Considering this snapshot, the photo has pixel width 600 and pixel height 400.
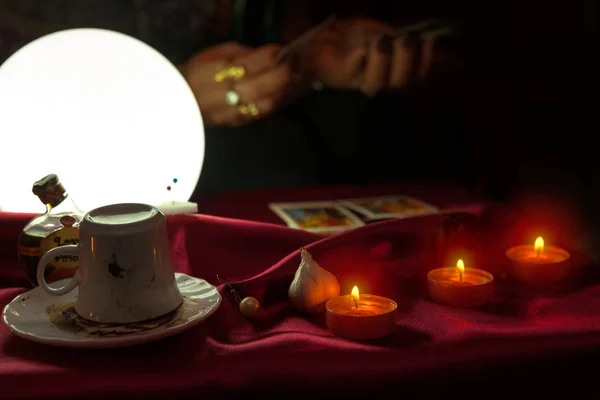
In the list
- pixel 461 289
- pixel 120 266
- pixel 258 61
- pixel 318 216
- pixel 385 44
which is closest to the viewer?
pixel 120 266

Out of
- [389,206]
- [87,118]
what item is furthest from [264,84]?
[87,118]

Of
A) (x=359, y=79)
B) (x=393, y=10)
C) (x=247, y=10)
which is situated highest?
(x=393, y=10)

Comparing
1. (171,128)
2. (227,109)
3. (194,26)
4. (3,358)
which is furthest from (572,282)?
(194,26)

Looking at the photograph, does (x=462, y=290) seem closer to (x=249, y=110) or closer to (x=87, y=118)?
(x=87, y=118)

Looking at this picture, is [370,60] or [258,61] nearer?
[258,61]

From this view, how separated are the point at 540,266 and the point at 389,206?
1.33 feet

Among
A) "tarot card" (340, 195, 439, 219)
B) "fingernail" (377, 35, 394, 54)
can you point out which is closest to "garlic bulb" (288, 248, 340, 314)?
"tarot card" (340, 195, 439, 219)

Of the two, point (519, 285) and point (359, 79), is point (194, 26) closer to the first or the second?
point (359, 79)

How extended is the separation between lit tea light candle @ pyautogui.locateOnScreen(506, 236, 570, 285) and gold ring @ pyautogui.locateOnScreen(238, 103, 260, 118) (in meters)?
0.67

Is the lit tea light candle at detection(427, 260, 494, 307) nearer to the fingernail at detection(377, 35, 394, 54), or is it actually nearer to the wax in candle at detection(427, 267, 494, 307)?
the wax in candle at detection(427, 267, 494, 307)

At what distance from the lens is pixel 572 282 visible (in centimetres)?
83

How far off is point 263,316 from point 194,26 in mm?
1066

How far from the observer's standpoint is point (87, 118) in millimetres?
793

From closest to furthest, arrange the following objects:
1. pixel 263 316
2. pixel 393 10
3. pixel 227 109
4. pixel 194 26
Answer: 1. pixel 263 316
2. pixel 227 109
3. pixel 194 26
4. pixel 393 10
